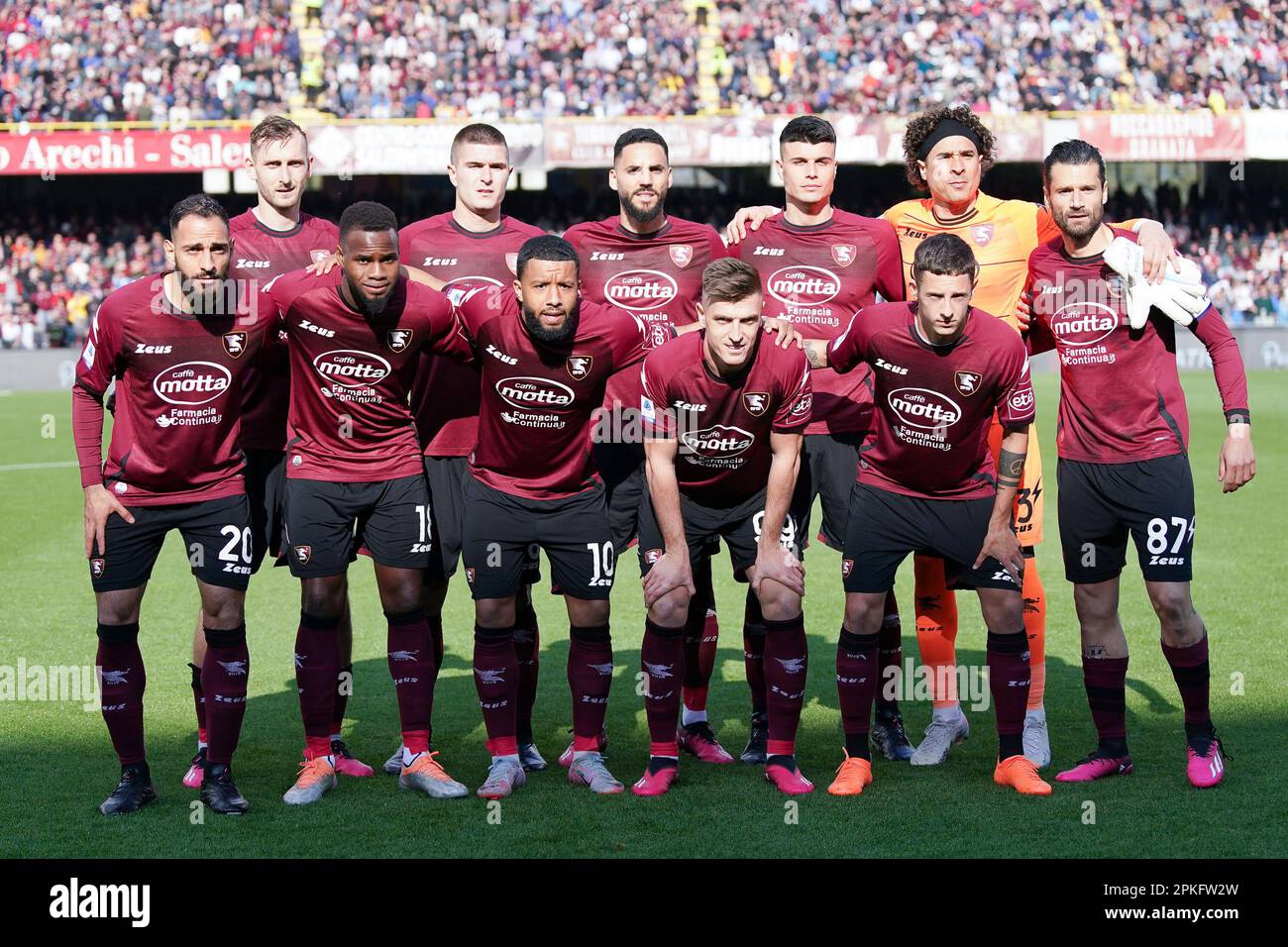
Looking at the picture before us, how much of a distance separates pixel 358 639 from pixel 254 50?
2620 centimetres

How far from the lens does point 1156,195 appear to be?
3434 centimetres

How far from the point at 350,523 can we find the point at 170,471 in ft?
2.22

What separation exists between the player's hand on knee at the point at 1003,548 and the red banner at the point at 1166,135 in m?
27.5

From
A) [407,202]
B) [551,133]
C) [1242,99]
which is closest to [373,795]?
[551,133]

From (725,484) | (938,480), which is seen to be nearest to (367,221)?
(725,484)

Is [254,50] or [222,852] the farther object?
[254,50]

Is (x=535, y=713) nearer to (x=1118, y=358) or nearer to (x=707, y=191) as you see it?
(x=1118, y=358)

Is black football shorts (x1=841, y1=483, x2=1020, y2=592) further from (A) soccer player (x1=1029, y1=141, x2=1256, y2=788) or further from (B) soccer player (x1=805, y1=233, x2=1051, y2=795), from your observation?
(A) soccer player (x1=1029, y1=141, x2=1256, y2=788)

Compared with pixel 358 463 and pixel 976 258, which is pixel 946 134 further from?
pixel 358 463

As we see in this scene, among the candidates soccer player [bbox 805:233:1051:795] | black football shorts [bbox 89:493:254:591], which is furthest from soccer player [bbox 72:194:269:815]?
soccer player [bbox 805:233:1051:795]

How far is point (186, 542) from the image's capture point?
5.32 meters

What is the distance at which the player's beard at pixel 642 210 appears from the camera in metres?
5.89

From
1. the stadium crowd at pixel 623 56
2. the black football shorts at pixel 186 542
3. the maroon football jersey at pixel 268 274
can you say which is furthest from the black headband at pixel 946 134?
the stadium crowd at pixel 623 56

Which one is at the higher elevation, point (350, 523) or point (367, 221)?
point (367, 221)
